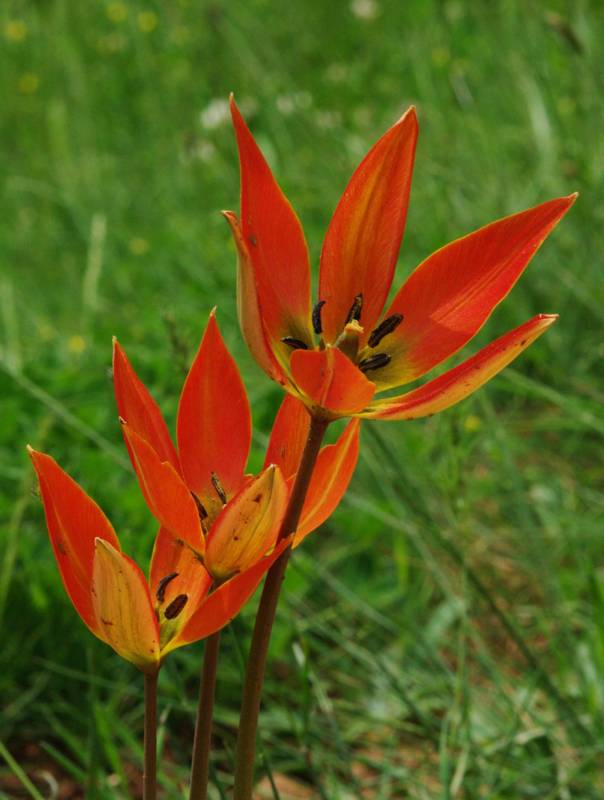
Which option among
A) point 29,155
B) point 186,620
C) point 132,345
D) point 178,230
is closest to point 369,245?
point 186,620

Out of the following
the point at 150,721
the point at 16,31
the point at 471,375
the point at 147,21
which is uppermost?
the point at 147,21

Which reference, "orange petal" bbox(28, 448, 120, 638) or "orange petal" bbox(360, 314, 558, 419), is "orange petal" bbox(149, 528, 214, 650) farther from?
"orange petal" bbox(360, 314, 558, 419)

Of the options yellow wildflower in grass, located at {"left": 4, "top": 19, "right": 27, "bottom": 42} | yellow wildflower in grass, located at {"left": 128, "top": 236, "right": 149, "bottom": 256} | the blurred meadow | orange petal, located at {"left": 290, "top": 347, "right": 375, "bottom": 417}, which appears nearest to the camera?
orange petal, located at {"left": 290, "top": 347, "right": 375, "bottom": 417}

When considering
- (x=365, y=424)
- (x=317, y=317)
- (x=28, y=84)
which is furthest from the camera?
(x=28, y=84)

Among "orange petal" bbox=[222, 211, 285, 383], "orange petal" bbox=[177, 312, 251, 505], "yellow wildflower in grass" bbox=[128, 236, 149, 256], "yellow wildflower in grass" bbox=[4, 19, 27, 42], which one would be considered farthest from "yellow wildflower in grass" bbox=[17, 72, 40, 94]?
"orange petal" bbox=[222, 211, 285, 383]

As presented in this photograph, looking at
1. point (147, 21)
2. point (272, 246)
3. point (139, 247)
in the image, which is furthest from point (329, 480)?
point (147, 21)

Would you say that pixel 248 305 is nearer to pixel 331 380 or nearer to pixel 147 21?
pixel 331 380
